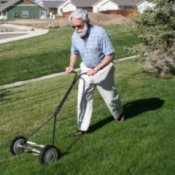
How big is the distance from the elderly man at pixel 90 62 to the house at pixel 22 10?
241ft

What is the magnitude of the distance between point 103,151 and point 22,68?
9975 mm

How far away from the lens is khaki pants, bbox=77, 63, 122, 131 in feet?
24.4

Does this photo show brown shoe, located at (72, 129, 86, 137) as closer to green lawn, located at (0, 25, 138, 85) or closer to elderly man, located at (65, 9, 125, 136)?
elderly man, located at (65, 9, 125, 136)

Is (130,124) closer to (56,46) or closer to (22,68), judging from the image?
(22,68)

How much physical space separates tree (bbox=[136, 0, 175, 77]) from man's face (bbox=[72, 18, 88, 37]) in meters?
5.51

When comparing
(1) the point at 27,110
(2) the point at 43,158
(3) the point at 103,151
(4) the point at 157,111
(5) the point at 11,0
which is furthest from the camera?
(5) the point at 11,0

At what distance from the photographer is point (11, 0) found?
279ft

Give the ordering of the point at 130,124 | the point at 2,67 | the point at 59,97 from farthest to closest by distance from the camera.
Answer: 1. the point at 2,67
2. the point at 59,97
3. the point at 130,124

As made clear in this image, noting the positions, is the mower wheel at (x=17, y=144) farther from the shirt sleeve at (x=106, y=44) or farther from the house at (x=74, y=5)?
the house at (x=74, y=5)

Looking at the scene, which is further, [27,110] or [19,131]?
[27,110]

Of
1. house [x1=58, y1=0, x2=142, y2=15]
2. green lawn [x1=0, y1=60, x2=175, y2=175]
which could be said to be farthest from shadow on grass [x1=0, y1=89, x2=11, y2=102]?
house [x1=58, y1=0, x2=142, y2=15]

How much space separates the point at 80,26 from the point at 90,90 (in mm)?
1085

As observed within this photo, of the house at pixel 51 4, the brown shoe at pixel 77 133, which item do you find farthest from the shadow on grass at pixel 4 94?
the house at pixel 51 4

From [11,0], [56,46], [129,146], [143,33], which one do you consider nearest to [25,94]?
[143,33]
